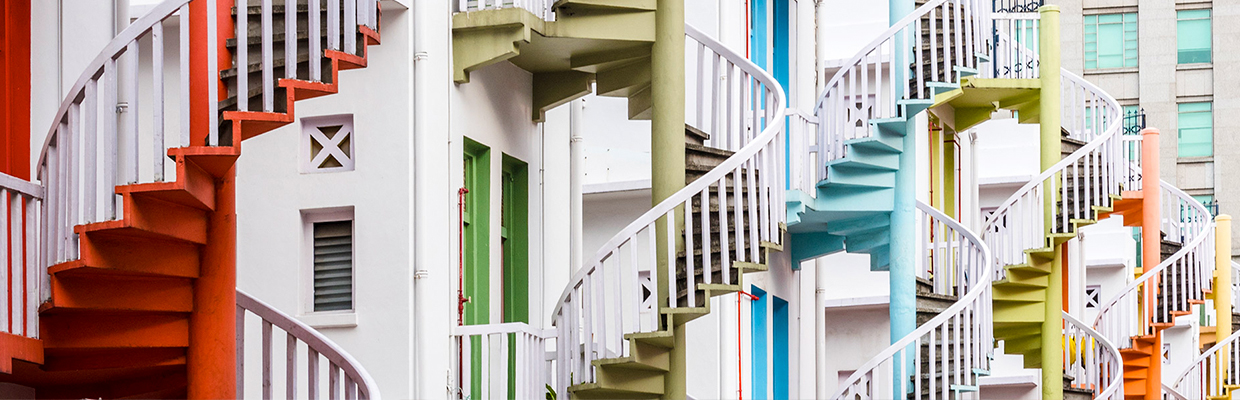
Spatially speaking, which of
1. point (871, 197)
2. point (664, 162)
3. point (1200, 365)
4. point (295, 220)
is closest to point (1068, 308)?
point (1200, 365)

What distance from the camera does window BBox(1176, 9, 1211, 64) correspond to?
32.3m

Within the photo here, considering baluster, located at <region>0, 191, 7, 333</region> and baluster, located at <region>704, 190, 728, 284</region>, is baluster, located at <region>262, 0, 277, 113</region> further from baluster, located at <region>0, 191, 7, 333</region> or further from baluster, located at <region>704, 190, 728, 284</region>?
baluster, located at <region>704, 190, 728, 284</region>

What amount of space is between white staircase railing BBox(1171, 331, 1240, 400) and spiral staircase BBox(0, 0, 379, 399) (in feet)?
48.7

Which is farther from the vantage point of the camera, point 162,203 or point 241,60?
point 162,203

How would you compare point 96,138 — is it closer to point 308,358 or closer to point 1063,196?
point 308,358

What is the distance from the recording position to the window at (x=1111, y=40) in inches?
1288

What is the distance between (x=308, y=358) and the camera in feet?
27.7

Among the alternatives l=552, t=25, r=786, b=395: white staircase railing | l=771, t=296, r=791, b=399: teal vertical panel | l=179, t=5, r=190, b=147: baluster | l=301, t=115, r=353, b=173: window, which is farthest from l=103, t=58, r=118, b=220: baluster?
l=771, t=296, r=791, b=399: teal vertical panel

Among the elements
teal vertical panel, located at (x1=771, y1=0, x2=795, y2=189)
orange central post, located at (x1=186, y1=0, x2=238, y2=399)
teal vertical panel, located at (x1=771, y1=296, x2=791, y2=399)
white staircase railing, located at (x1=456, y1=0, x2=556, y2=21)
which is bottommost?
teal vertical panel, located at (x1=771, y1=296, x2=791, y2=399)

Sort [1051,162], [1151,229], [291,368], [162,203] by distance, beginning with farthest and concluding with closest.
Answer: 1. [1151,229]
2. [1051,162]
3. [291,368]
4. [162,203]

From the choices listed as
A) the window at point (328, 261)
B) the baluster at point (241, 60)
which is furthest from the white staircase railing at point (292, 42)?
the window at point (328, 261)

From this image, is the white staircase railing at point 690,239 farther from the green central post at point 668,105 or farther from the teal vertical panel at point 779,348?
the teal vertical panel at point 779,348

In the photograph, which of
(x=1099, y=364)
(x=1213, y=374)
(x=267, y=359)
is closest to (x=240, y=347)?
(x=267, y=359)

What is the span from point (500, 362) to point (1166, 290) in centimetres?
1194
